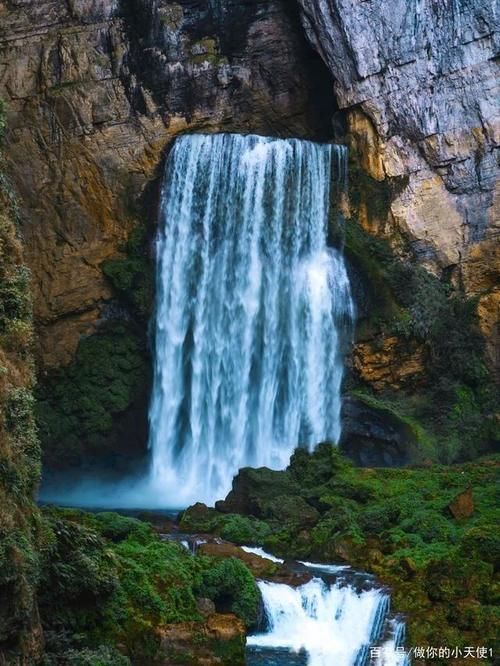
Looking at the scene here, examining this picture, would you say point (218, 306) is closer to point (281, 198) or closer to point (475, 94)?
point (281, 198)

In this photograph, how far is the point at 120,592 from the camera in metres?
17.3

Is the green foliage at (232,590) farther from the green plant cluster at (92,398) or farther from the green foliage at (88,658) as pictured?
the green plant cluster at (92,398)

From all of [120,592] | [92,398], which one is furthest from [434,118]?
[120,592]

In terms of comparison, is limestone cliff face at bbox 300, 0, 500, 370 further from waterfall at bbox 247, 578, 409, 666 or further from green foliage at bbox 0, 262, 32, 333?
green foliage at bbox 0, 262, 32, 333

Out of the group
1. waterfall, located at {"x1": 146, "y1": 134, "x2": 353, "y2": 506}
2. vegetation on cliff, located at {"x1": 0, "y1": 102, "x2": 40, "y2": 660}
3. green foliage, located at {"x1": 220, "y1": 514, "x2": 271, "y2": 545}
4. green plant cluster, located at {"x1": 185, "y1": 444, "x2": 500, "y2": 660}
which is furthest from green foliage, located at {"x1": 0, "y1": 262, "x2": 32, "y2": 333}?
waterfall, located at {"x1": 146, "y1": 134, "x2": 353, "y2": 506}

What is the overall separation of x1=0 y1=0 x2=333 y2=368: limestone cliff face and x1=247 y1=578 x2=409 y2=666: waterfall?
16.7 m

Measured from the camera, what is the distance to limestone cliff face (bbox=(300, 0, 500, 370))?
106 ft

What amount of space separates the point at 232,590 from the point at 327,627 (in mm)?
1829

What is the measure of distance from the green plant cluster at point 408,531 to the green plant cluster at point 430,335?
3903 millimetres

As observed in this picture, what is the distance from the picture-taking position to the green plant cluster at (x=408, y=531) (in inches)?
696

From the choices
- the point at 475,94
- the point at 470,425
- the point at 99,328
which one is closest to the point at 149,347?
the point at 99,328

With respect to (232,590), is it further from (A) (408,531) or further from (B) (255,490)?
(B) (255,490)

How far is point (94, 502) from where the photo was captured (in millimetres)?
30188

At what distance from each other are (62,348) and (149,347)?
288cm
